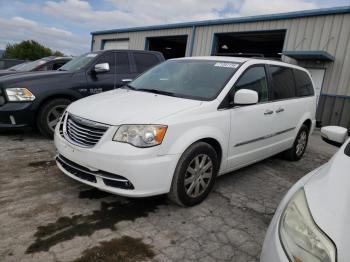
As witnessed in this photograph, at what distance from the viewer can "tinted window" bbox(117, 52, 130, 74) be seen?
6.34 meters

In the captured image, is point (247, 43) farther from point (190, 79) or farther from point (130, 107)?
point (130, 107)

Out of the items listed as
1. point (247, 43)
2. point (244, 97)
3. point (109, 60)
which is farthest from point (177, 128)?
point (247, 43)

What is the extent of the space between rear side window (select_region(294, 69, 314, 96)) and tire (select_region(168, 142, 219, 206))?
8.32ft

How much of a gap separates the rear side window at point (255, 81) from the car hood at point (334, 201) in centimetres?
191

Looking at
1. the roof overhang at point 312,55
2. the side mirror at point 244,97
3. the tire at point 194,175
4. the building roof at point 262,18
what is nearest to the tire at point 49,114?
the tire at point 194,175

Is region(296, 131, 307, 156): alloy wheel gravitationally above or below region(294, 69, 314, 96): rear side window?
below

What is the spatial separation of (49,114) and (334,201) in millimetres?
4816

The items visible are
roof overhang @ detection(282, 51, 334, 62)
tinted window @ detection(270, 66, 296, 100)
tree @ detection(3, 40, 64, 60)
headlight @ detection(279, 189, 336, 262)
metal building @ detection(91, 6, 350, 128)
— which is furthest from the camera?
tree @ detection(3, 40, 64, 60)

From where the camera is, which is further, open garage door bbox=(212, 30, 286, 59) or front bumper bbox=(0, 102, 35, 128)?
open garage door bbox=(212, 30, 286, 59)

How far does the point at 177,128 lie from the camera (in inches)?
115

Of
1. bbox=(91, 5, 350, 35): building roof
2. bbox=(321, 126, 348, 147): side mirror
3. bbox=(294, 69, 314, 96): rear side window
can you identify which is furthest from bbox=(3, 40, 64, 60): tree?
bbox=(321, 126, 348, 147): side mirror

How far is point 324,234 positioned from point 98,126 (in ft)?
7.11

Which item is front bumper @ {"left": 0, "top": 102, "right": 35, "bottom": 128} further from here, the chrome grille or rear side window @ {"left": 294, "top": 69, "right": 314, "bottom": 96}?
rear side window @ {"left": 294, "top": 69, "right": 314, "bottom": 96}

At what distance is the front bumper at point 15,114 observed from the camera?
498cm
